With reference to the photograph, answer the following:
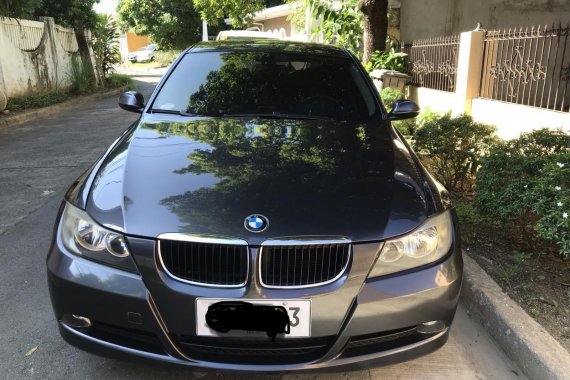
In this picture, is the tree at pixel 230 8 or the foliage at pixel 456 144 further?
the tree at pixel 230 8

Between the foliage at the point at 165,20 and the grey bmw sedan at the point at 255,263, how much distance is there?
106ft

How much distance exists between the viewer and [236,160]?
98.0 inches

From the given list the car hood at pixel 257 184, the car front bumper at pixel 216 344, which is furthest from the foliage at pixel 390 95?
the car front bumper at pixel 216 344

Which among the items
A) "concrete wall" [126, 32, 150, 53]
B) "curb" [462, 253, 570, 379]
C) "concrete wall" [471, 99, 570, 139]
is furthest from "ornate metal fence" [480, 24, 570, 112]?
"concrete wall" [126, 32, 150, 53]

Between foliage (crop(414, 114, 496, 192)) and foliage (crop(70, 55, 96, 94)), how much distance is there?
1251cm

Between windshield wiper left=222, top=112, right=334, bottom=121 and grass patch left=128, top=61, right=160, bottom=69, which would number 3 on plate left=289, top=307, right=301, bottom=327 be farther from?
grass patch left=128, top=61, right=160, bottom=69

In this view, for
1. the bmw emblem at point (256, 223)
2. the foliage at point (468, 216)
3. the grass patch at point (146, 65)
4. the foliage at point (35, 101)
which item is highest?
the bmw emblem at point (256, 223)

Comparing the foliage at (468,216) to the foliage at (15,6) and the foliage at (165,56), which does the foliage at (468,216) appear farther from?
the foliage at (165,56)

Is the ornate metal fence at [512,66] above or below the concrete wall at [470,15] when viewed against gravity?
below

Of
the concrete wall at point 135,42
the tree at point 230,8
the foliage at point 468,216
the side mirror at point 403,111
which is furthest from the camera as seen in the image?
the concrete wall at point 135,42

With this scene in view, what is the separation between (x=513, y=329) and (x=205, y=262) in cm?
177

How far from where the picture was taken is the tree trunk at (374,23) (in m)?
8.16

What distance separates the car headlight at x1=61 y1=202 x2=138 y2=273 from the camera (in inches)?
79.4

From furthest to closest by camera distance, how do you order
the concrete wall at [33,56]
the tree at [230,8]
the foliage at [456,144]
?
the tree at [230,8] → the concrete wall at [33,56] → the foliage at [456,144]
